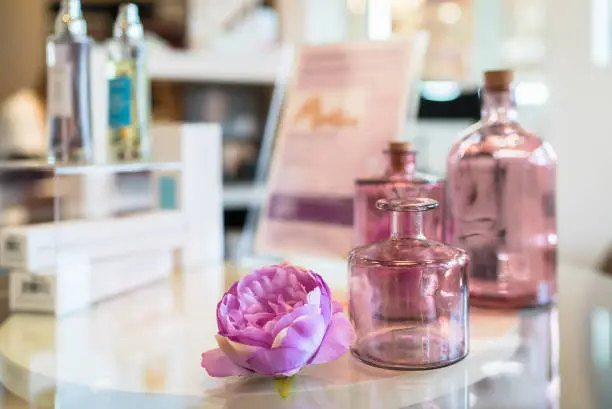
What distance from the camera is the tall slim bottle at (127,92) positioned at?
1042 mm

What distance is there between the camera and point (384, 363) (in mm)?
626

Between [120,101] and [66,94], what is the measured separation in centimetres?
10

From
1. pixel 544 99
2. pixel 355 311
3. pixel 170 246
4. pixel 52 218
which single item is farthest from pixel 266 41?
pixel 355 311

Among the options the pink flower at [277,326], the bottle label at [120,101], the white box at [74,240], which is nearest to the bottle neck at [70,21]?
the bottle label at [120,101]

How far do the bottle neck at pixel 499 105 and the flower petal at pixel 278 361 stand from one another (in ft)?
1.51

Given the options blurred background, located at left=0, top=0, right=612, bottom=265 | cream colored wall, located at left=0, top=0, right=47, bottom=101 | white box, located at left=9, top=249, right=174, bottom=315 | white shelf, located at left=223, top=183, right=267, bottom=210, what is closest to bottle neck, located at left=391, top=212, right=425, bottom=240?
white box, located at left=9, top=249, right=174, bottom=315

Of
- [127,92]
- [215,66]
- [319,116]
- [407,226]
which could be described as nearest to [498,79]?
[407,226]

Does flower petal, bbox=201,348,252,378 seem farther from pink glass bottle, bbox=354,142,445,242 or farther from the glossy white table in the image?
pink glass bottle, bbox=354,142,445,242

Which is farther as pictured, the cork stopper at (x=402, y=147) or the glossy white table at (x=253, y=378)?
the cork stopper at (x=402, y=147)

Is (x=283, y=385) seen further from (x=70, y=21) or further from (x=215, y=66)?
(x=215, y=66)

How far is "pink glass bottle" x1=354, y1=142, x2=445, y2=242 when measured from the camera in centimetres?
91

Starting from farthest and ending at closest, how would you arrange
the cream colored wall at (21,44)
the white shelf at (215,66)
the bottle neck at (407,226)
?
the cream colored wall at (21,44) → the white shelf at (215,66) → the bottle neck at (407,226)

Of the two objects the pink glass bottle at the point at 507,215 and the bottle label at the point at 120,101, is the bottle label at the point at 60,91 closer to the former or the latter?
the bottle label at the point at 120,101

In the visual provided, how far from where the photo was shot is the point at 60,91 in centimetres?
94
